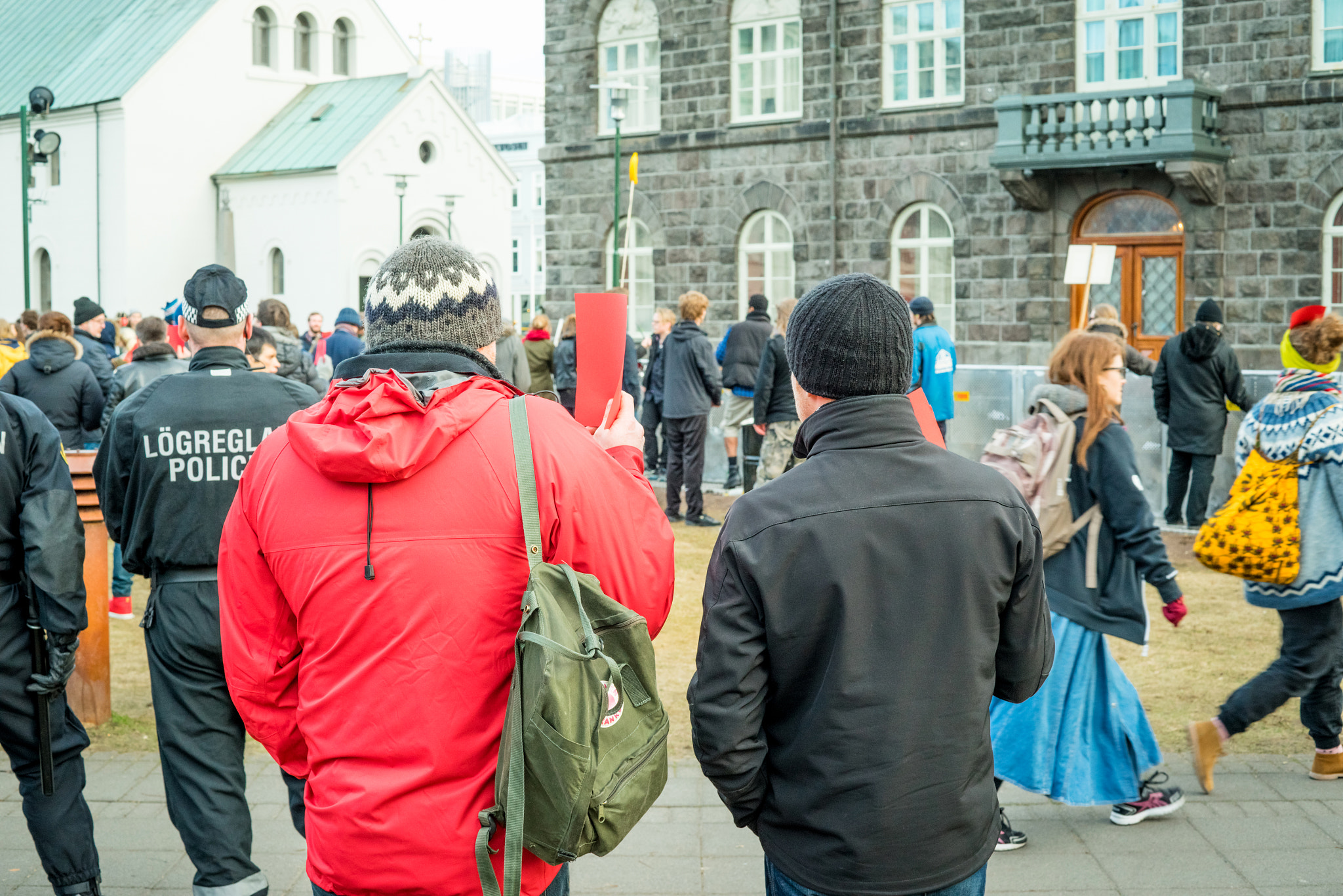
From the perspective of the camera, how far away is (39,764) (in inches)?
160

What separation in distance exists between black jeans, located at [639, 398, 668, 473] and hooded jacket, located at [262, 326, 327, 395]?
12.9ft

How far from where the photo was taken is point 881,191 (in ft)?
74.3

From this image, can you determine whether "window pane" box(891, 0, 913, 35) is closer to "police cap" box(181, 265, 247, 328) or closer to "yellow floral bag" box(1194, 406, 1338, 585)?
"yellow floral bag" box(1194, 406, 1338, 585)

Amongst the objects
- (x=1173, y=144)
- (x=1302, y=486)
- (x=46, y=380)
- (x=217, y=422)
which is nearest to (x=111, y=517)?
(x=217, y=422)

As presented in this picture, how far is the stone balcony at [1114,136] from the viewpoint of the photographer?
62.2 ft

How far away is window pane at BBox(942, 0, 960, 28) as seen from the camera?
21.9m

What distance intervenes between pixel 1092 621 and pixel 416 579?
302 cm

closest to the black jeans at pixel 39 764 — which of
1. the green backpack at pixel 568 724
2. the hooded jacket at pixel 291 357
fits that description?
the green backpack at pixel 568 724

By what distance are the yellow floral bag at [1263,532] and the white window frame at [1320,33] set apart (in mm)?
15925

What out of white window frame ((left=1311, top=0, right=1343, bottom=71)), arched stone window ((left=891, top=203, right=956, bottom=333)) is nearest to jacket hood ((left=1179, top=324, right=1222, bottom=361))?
white window frame ((left=1311, top=0, right=1343, bottom=71))

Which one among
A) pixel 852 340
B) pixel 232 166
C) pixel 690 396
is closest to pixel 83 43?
pixel 232 166

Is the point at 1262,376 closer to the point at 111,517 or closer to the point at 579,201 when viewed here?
the point at 111,517

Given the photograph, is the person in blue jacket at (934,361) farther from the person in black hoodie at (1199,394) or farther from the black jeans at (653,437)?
the black jeans at (653,437)

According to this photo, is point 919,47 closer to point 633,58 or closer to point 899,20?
point 899,20
